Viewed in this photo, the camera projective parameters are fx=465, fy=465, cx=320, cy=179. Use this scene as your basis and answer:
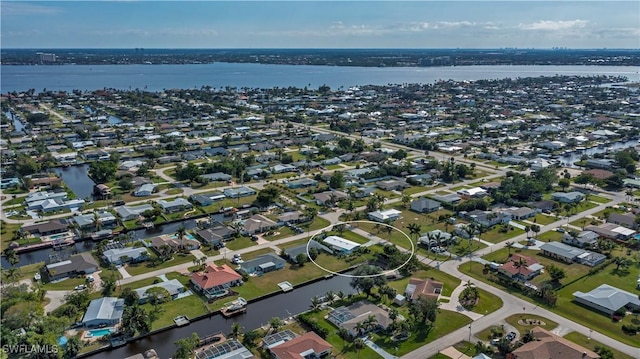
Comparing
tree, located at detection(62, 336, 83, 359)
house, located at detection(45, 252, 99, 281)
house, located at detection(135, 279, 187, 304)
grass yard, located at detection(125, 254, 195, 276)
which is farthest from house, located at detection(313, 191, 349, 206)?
tree, located at detection(62, 336, 83, 359)

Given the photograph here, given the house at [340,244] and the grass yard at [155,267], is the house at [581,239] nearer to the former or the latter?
the house at [340,244]

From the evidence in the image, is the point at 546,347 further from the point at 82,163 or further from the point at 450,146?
the point at 82,163

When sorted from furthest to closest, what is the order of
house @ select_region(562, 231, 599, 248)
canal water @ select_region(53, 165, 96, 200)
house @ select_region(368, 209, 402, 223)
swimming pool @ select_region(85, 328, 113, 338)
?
canal water @ select_region(53, 165, 96, 200) < house @ select_region(368, 209, 402, 223) < house @ select_region(562, 231, 599, 248) < swimming pool @ select_region(85, 328, 113, 338)

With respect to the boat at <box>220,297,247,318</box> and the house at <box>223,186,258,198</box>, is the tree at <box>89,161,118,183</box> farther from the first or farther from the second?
the boat at <box>220,297,247,318</box>

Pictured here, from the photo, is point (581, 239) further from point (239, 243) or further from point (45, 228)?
point (45, 228)

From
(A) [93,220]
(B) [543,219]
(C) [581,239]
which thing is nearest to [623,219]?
(B) [543,219]

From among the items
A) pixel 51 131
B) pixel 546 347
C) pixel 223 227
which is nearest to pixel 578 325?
pixel 546 347

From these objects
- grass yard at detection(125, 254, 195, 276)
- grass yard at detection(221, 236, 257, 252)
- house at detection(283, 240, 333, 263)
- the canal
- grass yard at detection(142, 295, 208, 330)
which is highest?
house at detection(283, 240, 333, 263)
